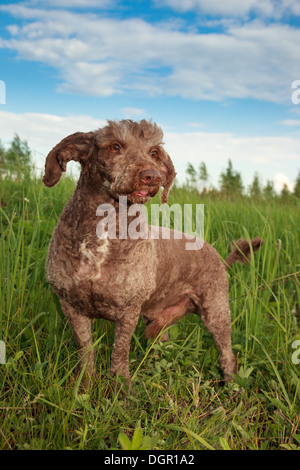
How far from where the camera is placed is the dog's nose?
2930 mm

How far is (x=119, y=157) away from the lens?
3.13 metres

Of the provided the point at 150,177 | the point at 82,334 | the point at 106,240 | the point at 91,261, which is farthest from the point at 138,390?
the point at 150,177

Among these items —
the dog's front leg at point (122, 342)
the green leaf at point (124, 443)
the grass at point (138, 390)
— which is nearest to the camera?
the green leaf at point (124, 443)

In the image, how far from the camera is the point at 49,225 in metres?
5.53

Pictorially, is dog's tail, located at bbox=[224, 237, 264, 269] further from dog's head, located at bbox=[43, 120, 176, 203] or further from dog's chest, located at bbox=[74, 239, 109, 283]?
dog's chest, located at bbox=[74, 239, 109, 283]

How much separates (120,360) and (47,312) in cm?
92

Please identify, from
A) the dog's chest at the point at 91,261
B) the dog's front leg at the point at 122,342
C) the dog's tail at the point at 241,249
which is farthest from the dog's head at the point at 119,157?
the dog's tail at the point at 241,249

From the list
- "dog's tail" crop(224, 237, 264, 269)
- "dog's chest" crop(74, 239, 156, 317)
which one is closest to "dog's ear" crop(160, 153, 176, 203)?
"dog's chest" crop(74, 239, 156, 317)

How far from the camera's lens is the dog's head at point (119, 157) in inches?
119

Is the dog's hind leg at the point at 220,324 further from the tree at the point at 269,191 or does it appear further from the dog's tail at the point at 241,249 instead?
the tree at the point at 269,191

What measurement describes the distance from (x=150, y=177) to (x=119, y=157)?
335mm

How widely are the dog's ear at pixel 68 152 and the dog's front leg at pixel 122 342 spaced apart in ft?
3.96

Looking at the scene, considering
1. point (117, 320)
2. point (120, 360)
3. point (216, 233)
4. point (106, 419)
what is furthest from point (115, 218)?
point (216, 233)
